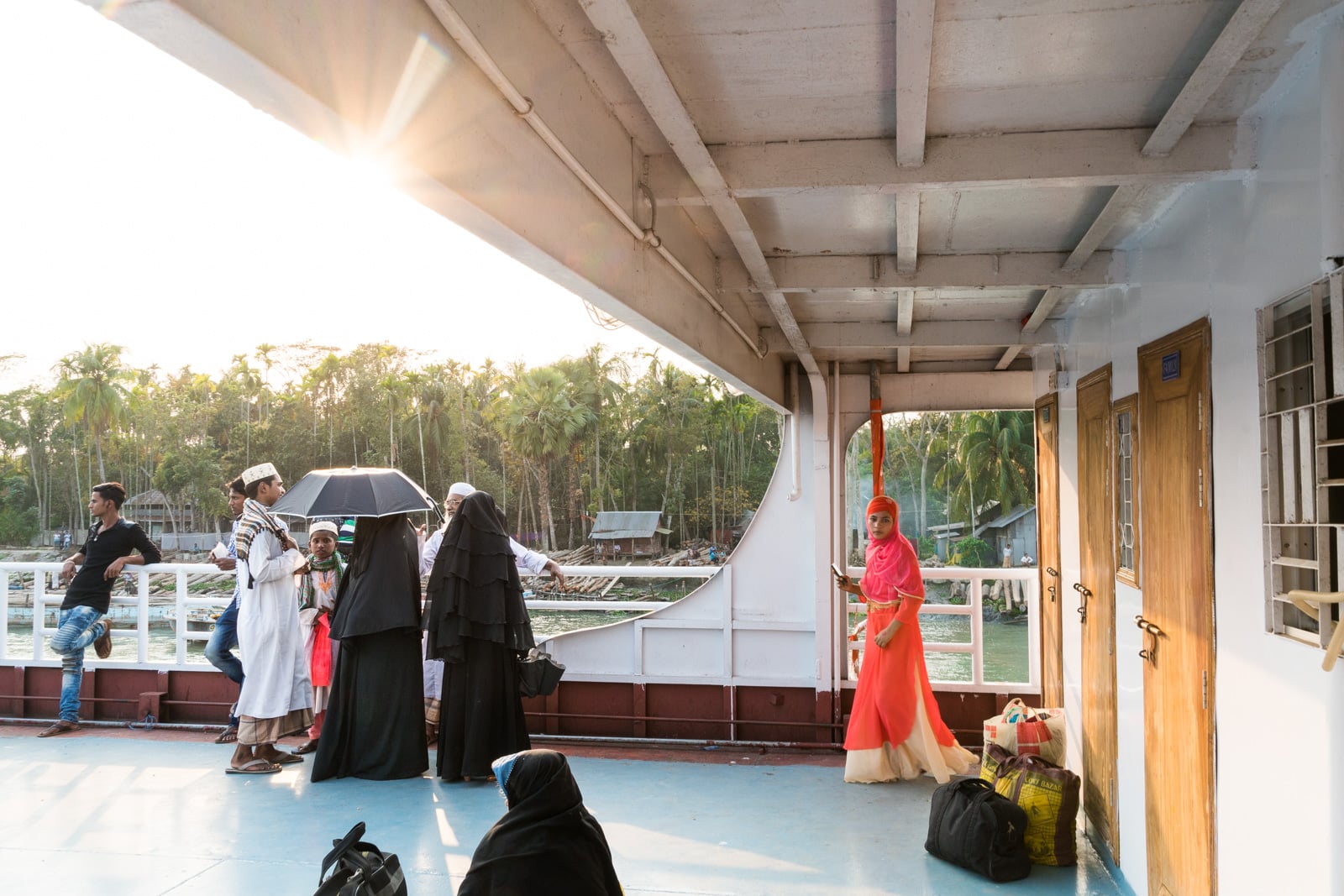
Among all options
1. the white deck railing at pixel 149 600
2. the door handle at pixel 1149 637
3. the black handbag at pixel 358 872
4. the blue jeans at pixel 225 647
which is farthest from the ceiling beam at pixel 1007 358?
the blue jeans at pixel 225 647

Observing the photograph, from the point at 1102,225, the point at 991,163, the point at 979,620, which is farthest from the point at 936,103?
the point at 979,620

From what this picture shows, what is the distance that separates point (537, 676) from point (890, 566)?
2206 mm

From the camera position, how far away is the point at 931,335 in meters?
5.66

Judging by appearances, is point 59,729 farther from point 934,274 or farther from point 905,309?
point 934,274

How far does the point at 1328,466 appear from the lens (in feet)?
6.94

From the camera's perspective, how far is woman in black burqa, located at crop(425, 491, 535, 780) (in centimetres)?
553

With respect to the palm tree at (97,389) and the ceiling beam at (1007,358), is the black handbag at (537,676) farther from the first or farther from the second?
the palm tree at (97,389)

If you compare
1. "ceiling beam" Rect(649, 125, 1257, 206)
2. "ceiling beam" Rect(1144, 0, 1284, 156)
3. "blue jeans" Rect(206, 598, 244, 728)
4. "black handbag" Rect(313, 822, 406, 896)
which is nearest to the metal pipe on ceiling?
"ceiling beam" Rect(649, 125, 1257, 206)

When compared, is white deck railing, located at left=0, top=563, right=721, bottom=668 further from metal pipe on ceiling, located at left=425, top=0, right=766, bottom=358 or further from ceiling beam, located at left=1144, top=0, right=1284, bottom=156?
ceiling beam, located at left=1144, top=0, right=1284, bottom=156

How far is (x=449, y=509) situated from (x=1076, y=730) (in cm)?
385

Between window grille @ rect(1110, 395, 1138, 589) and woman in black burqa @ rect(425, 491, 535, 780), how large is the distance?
10.6 ft

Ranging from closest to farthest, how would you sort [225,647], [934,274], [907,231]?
[907,231] → [934,274] → [225,647]

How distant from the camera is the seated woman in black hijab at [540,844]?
7.77 ft

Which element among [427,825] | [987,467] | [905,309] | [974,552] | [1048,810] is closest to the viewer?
[1048,810]
